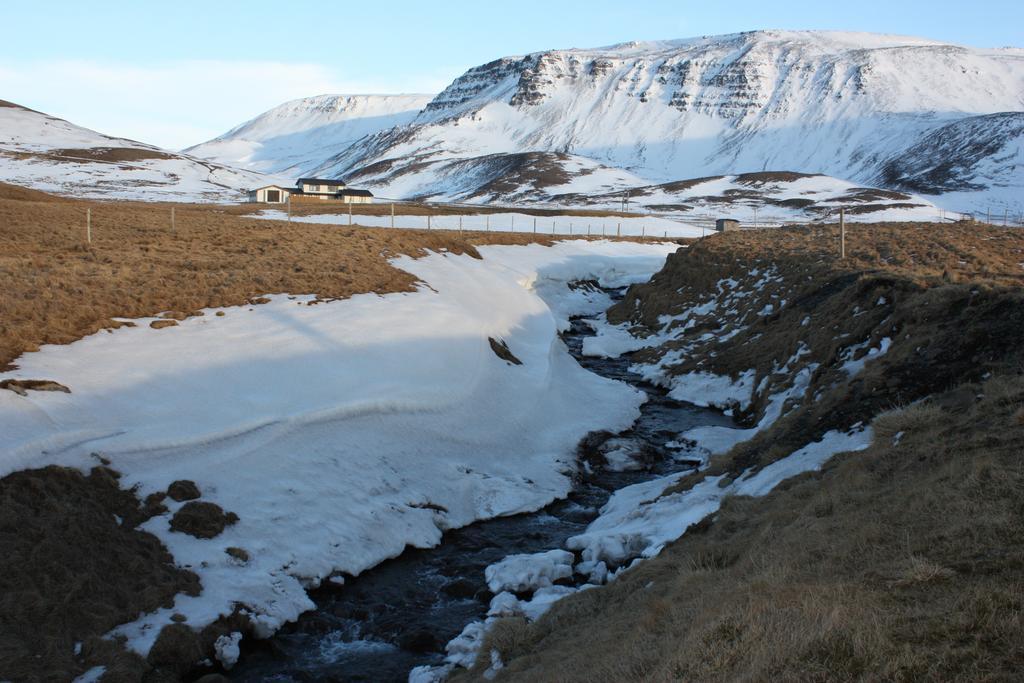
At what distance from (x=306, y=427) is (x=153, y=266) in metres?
11.5

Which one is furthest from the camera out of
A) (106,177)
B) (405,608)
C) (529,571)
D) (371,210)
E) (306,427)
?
(106,177)

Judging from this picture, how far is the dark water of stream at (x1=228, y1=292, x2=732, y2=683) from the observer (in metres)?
9.80

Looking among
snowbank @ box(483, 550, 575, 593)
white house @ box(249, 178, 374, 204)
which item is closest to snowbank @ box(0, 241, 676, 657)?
snowbank @ box(483, 550, 575, 593)

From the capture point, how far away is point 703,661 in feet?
18.2

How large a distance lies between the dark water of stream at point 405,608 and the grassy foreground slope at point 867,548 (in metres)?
1.77

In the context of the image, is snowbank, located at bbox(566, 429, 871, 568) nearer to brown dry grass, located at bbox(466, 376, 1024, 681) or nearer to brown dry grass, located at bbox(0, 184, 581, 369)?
brown dry grass, located at bbox(466, 376, 1024, 681)

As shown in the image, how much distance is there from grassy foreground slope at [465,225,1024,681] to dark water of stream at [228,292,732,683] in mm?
1771

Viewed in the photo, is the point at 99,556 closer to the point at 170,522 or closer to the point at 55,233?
the point at 170,522

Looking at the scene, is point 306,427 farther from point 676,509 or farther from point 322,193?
point 322,193

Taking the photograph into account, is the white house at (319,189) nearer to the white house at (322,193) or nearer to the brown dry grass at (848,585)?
the white house at (322,193)

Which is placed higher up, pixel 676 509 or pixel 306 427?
pixel 306 427

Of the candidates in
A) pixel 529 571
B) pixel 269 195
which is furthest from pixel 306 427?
pixel 269 195

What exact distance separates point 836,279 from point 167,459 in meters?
19.6

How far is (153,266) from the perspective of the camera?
23203 millimetres
